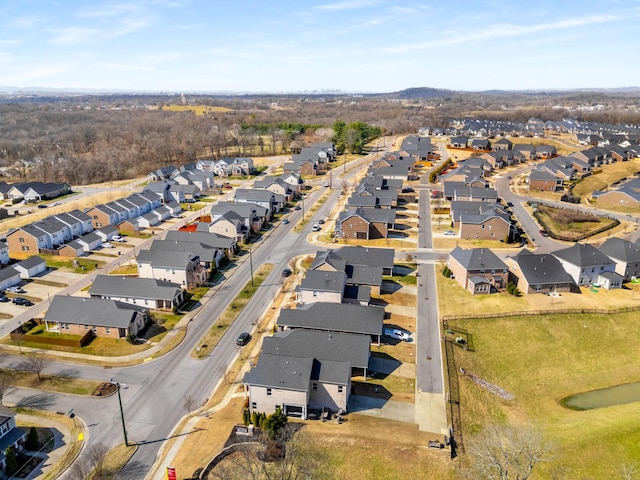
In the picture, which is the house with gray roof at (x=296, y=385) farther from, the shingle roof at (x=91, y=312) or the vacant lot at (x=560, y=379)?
the shingle roof at (x=91, y=312)

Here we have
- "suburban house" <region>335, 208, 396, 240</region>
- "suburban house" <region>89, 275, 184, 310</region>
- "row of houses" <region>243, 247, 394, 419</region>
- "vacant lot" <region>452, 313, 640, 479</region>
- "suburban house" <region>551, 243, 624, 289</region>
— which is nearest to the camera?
"vacant lot" <region>452, 313, 640, 479</region>

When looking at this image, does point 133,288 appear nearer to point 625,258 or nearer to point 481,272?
point 481,272

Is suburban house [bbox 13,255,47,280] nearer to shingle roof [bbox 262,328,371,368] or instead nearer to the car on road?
the car on road

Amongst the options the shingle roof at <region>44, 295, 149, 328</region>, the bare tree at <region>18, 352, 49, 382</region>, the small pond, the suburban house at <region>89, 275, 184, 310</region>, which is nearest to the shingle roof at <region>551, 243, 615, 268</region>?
the small pond

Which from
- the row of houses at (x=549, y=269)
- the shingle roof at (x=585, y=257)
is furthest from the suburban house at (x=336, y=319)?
the shingle roof at (x=585, y=257)

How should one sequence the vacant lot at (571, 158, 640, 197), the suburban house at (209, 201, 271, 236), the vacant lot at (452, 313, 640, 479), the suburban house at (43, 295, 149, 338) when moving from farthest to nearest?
the vacant lot at (571, 158, 640, 197) < the suburban house at (209, 201, 271, 236) < the suburban house at (43, 295, 149, 338) < the vacant lot at (452, 313, 640, 479)
